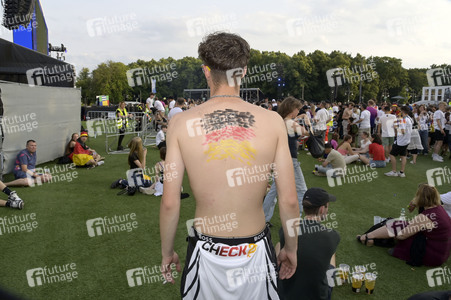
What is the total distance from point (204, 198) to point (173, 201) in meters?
0.20

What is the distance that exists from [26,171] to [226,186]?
7859 mm

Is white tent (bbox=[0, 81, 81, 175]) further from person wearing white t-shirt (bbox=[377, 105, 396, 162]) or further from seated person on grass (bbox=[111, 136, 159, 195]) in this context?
person wearing white t-shirt (bbox=[377, 105, 396, 162])

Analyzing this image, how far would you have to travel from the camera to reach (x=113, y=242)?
16.1 feet

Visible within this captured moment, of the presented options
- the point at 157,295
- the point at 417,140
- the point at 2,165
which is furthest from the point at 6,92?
the point at 417,140

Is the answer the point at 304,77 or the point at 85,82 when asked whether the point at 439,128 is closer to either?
Answer: the point at 304,77

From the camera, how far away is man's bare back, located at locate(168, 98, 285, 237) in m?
1.90

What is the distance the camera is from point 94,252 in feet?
15.0

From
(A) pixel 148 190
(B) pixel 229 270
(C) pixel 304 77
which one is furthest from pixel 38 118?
(C) pixel 304 77

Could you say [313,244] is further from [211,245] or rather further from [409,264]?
[409,264]

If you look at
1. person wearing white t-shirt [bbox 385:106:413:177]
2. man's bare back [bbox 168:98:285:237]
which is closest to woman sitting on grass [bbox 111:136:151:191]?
man's bare back [bbox 168:98:285:237]

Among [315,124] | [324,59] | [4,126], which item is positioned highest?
[324,59]

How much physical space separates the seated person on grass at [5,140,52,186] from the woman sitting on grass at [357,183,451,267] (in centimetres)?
818

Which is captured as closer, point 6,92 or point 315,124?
point 6,92

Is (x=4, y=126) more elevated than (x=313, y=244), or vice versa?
(x=4, y=126)
